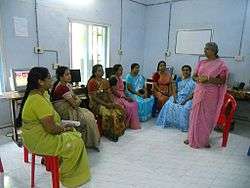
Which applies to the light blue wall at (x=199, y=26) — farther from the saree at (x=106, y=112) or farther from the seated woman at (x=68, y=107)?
the seated woman at (x=68, y=107)

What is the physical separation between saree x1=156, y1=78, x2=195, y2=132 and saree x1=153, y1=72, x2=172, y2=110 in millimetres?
322

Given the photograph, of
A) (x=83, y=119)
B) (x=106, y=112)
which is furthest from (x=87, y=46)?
(x=83, y=119)

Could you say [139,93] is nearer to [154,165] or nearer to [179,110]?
[179,110]

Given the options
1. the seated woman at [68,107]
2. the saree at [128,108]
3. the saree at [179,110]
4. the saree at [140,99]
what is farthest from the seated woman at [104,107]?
the saree at [179,110]

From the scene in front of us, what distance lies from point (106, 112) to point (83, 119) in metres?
0.51

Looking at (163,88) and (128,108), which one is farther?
(163,88)

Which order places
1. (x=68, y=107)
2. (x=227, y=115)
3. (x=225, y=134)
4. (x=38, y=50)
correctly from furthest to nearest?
(x=38, y=50)
(x=227, y=115)
(x=225, y=134)
(x=68, y=107)

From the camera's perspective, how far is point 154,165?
259 centimetres

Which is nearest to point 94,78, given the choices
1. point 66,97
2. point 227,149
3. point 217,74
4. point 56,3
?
point 66,97

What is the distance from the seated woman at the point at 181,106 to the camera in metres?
3.70

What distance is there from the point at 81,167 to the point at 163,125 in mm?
2136

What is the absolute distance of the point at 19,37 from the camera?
332cm

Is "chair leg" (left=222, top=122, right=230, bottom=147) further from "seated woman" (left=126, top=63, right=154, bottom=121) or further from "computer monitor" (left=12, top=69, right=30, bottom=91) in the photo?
"computer monitor" (left=12, top=69, right=30, bottom=91)

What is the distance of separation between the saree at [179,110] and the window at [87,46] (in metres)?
1.65
